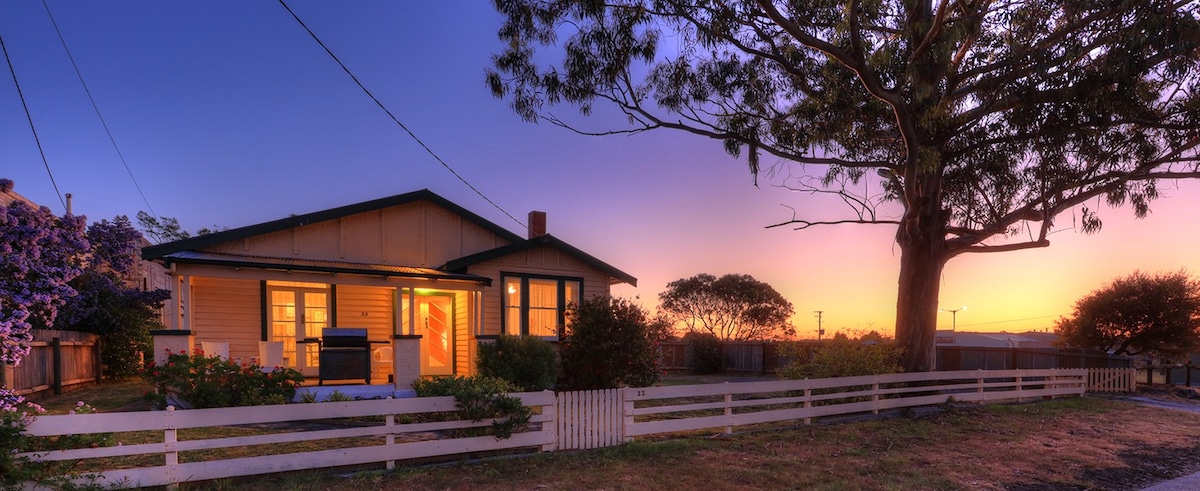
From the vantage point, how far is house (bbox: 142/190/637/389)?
14.1 metres

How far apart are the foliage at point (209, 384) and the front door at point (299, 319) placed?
4019 mm

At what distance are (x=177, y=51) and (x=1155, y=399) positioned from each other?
91.0 feet

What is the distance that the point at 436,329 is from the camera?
59.5 ft

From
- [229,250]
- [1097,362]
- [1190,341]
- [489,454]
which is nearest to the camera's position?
[489,454]

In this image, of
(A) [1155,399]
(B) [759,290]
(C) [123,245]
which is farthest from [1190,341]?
(C) [123,245]

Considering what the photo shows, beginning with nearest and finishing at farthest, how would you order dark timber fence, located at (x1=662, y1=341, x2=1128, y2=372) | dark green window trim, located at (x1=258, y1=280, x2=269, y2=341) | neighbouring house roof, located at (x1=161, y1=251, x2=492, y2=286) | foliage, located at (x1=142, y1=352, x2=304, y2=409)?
1. foliage, located at (x1=142, y1=352, x2=304, y2=409)
2. neighbouring house roof, located at (x1=161, y1=251, x2=492, y2=286)
3. dark green window trim, located at (x1=258, y1=280, x2=269, y2=341)
4. dark timber fence, located at (x1=662, y1=341, x2=1128, y2=372)

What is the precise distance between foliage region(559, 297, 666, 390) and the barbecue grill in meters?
4.00

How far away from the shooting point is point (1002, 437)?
1198cm

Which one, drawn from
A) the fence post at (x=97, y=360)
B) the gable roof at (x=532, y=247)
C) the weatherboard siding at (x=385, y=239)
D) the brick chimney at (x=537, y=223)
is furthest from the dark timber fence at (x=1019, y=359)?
the fence post at (x=97, y=360)

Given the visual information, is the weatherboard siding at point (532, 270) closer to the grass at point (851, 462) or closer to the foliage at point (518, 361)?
the foliage at point (518, 361)

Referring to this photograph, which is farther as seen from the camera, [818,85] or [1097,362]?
[1097,362]

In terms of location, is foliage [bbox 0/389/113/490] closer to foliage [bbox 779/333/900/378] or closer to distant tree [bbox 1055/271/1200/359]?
foliage [bbox 779/333/900/378]

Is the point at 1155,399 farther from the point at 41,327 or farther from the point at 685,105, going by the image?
the point at 41,327

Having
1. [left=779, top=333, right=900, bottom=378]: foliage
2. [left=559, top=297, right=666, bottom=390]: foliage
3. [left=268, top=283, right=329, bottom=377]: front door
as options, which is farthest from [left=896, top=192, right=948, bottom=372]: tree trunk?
[left=268, top=283, right=329, bottom=377]: front door
